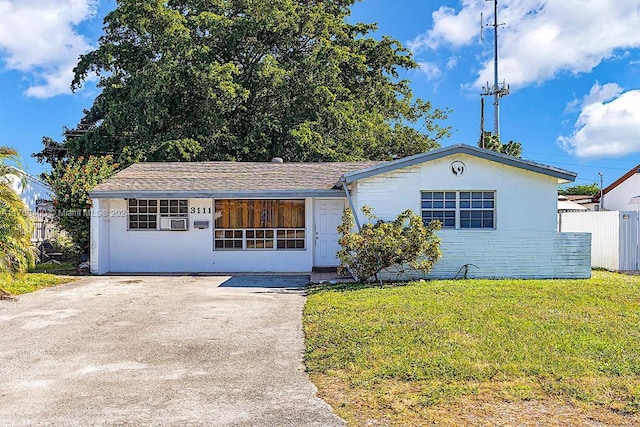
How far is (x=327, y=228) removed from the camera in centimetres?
1627


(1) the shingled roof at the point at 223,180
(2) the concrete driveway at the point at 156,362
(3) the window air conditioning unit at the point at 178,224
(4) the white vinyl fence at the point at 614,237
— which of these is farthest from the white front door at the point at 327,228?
(4) the white vinyl fence at the point at 614,237

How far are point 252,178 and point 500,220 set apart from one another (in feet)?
23.7

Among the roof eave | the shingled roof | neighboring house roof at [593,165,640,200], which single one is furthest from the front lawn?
neighboring house roof at [593,165,640,200]

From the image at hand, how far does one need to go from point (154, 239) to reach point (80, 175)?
9.74 ft

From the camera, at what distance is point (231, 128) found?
26.3m

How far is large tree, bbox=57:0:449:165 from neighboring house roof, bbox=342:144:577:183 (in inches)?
414

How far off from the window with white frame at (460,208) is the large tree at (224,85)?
35.3 feet

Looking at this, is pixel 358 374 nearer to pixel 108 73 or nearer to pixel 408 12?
pixel 408 12

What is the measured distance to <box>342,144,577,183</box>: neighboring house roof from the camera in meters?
13.3

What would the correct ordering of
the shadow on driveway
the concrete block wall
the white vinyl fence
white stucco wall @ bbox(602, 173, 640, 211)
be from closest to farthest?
the shadow on driveway, the concrete block wall, the white vinyl fence, white stucco wall @ bbox(602, 173, 640, 211)

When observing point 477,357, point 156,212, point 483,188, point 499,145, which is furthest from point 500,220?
point 499,145

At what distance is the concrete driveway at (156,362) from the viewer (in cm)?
480

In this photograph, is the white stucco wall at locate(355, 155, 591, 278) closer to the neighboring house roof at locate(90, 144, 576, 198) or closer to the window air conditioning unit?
the neighboring house roof at locate(90, 144, 576, 198)

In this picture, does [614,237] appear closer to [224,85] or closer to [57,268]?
[224,85]
